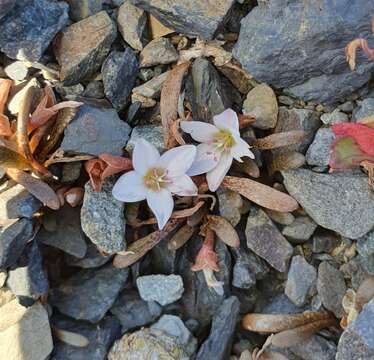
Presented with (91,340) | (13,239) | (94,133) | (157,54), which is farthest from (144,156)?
(91,340)

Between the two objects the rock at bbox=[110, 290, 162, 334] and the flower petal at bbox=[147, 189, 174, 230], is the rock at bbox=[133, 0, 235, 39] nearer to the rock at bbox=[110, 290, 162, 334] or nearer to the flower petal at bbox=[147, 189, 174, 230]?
the flower petal at bbox=[147, 189, 174, 230]

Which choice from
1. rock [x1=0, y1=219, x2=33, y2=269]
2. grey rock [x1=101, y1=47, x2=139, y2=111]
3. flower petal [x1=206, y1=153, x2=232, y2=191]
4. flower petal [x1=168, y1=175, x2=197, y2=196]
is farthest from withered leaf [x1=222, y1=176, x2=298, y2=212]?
rock [x1=0, y1=219, x2=33, y2=269]

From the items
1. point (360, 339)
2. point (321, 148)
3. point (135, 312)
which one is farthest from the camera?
point (135, 312)

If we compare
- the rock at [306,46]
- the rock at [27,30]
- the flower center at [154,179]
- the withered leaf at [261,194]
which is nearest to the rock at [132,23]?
the rock at [27,30]

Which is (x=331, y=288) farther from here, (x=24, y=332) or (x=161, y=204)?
(x=24, y=332)

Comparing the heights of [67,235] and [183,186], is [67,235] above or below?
below

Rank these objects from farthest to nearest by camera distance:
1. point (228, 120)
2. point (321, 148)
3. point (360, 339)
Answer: point (321, 148) < point (228, 120) < point (360, 339)

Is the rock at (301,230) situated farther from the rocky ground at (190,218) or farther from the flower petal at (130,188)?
the flower petal at (130,188)
